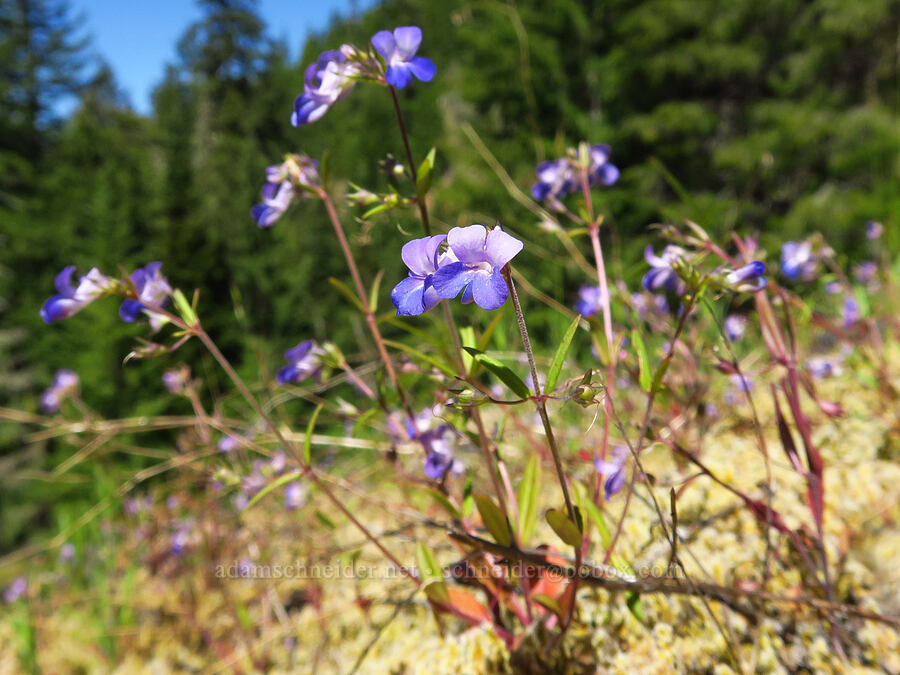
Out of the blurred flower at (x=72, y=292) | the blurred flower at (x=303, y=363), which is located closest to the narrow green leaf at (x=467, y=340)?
the blurred flower at (x=303, y=363)

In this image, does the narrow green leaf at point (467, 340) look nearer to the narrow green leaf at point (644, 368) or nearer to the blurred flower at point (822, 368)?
the narrow green leaf at point (644, 368)

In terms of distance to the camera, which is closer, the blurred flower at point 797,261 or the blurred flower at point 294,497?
the blurred flower at point 797,261

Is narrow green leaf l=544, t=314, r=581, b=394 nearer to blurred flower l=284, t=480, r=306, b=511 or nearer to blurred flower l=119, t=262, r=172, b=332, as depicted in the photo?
blurred flower l=119, t=262, r=172, b=332

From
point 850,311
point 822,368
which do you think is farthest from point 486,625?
Answer: point 850,311

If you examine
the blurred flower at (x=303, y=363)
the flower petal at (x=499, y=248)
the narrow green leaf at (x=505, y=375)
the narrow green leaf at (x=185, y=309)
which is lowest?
the narrow green leaf at (x=505, y=375)

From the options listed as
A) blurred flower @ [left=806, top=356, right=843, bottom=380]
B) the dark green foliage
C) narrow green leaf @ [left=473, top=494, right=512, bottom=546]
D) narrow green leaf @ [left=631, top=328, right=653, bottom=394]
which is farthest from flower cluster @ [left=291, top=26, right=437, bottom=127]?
the dark green foliage

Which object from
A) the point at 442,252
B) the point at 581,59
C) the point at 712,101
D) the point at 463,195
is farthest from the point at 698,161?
the point at 442,252
